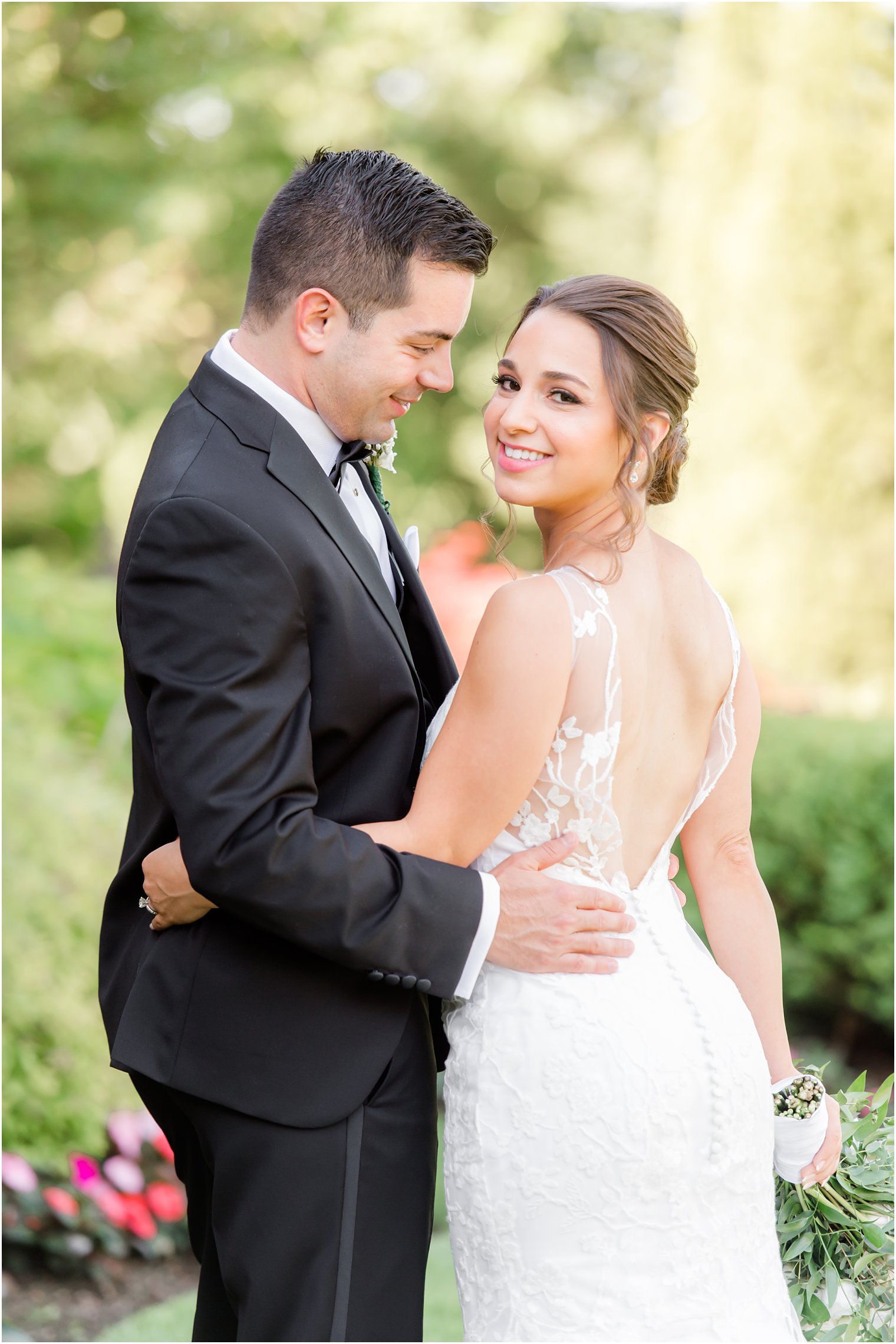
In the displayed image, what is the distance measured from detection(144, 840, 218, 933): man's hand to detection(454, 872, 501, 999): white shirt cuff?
467mm

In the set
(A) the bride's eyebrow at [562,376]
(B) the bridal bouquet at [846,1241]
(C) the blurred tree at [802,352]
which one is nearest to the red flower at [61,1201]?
(B) the bridal bouquet at [846,1241]

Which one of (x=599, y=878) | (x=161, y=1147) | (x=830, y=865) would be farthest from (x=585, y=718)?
(x=830, y=865)

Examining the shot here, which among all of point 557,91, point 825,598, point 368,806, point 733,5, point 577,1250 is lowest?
point 577,1250

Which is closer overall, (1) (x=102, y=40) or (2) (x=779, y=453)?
(1) (x=102, y=40)

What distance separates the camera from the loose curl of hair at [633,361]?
2.26 meters

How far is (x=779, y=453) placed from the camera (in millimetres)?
10945

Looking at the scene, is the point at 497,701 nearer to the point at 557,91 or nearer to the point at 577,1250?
the point at 577,1250

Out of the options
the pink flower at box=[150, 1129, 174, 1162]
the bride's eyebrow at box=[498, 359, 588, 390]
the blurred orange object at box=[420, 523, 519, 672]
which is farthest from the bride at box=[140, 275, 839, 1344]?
the blurred orange object at box=[420, 523, 519, 672]

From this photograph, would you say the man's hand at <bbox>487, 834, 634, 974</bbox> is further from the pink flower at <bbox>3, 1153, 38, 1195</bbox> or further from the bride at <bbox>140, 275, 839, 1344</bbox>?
the pink flower at <bbox>3, 1153, 38, 1195</bbox>

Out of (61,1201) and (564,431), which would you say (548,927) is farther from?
(61,1201)

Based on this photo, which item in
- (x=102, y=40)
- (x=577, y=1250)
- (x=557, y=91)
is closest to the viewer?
(x=577, y=1250)

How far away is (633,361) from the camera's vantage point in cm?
228

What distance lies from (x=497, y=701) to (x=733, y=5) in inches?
441

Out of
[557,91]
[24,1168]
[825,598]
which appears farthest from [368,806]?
[557,91]
